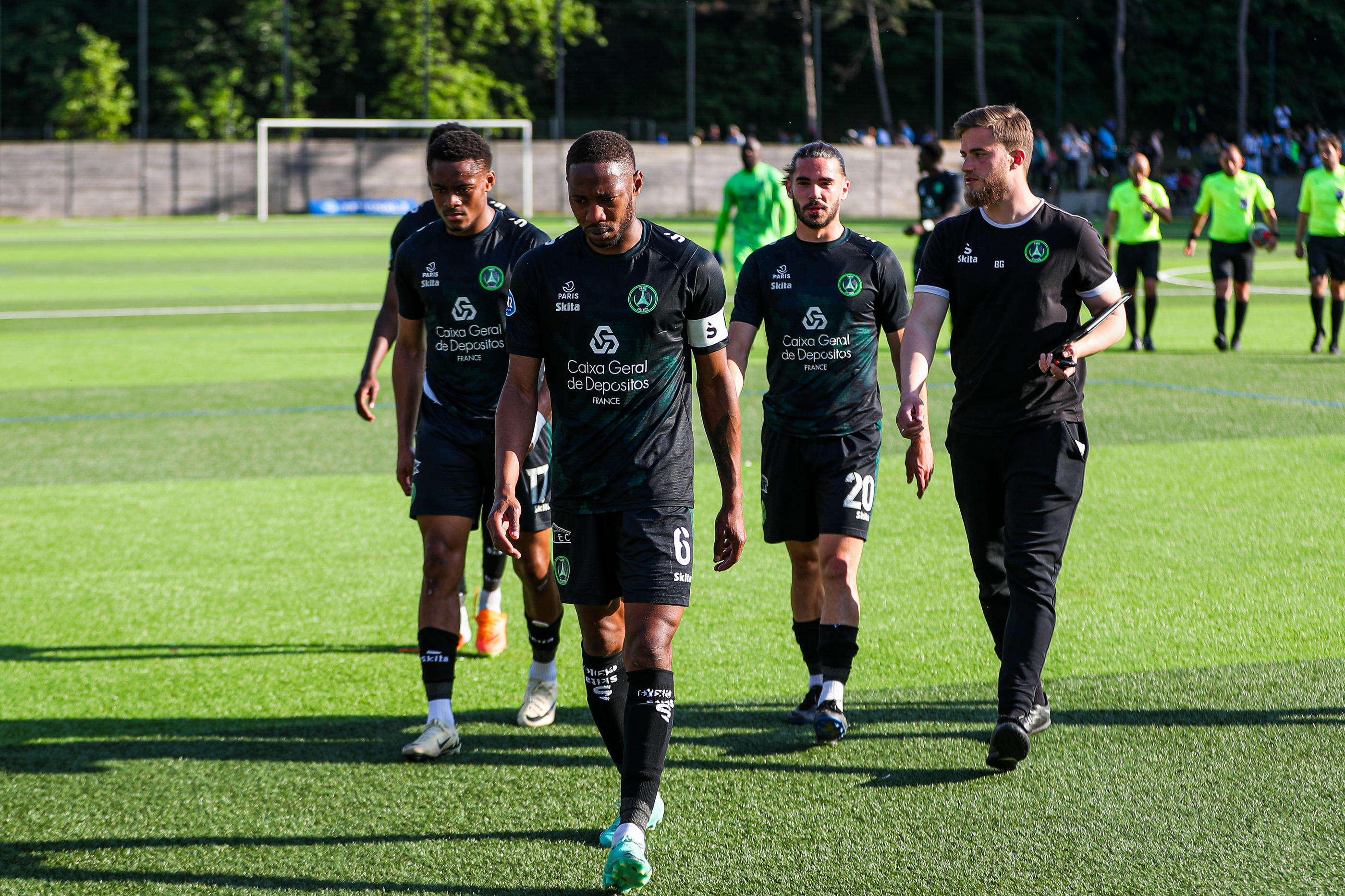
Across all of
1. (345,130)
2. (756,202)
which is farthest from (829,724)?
(345,130)

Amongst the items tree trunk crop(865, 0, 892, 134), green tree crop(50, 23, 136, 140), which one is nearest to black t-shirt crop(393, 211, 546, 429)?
green tree crop(50, 23, 136, 140)

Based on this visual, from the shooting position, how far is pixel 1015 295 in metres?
5.31

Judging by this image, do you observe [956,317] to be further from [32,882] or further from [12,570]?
[12,570]

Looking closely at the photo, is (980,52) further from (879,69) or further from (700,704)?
(700,704)

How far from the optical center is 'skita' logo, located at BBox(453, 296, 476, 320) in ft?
19.2

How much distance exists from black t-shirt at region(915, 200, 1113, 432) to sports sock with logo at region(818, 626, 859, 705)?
960 millimetres

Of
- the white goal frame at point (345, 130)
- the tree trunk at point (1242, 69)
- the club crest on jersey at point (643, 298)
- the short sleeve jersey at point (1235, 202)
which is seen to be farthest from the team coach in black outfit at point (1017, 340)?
the tree trunk at point (1242, 69)

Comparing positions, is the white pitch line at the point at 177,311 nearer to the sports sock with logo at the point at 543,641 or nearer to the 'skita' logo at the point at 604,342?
the sports sock with logo at the point at 543,641

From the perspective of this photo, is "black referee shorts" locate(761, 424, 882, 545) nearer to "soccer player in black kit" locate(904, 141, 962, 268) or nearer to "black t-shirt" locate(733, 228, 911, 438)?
"black t-shirt" locate(733, 228, 911, 438)

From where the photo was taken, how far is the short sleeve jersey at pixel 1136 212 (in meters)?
17.8

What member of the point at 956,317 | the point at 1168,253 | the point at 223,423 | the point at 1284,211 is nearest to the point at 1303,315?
the point at 1168,253

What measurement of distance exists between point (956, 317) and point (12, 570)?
5.65 m

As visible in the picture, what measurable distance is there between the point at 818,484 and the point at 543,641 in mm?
1254

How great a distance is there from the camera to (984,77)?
205 feet
